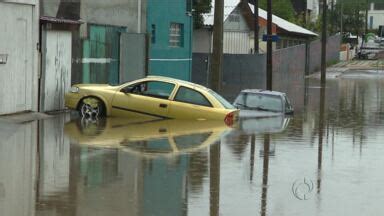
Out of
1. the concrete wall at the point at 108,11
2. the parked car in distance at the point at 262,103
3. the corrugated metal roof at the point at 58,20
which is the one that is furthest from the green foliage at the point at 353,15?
the corrugated metal roof at the point at 58,20

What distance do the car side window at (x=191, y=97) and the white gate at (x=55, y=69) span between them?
3.24m

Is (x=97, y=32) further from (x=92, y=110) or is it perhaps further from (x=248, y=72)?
(x=248, y=72)

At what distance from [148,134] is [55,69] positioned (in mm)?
5410

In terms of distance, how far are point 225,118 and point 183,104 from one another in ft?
3.57

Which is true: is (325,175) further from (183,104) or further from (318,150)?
(183,104)

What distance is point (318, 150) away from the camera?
15.8 meters

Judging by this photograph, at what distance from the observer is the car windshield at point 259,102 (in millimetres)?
24141

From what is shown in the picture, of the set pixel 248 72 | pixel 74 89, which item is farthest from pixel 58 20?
pixel 248 72

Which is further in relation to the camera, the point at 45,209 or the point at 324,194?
the point at 324,194

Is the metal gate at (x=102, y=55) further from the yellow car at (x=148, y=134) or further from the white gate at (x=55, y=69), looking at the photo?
the yellow car at (x=148, y=134)

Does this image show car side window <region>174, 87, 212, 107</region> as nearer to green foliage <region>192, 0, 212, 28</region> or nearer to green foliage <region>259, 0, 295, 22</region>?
green foliage <region>192, 0, 212, 28</region>

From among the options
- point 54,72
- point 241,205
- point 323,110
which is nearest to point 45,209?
point 241,205

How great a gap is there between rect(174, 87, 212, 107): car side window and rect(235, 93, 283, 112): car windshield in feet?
13.1

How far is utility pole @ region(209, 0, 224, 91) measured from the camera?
23703mm
